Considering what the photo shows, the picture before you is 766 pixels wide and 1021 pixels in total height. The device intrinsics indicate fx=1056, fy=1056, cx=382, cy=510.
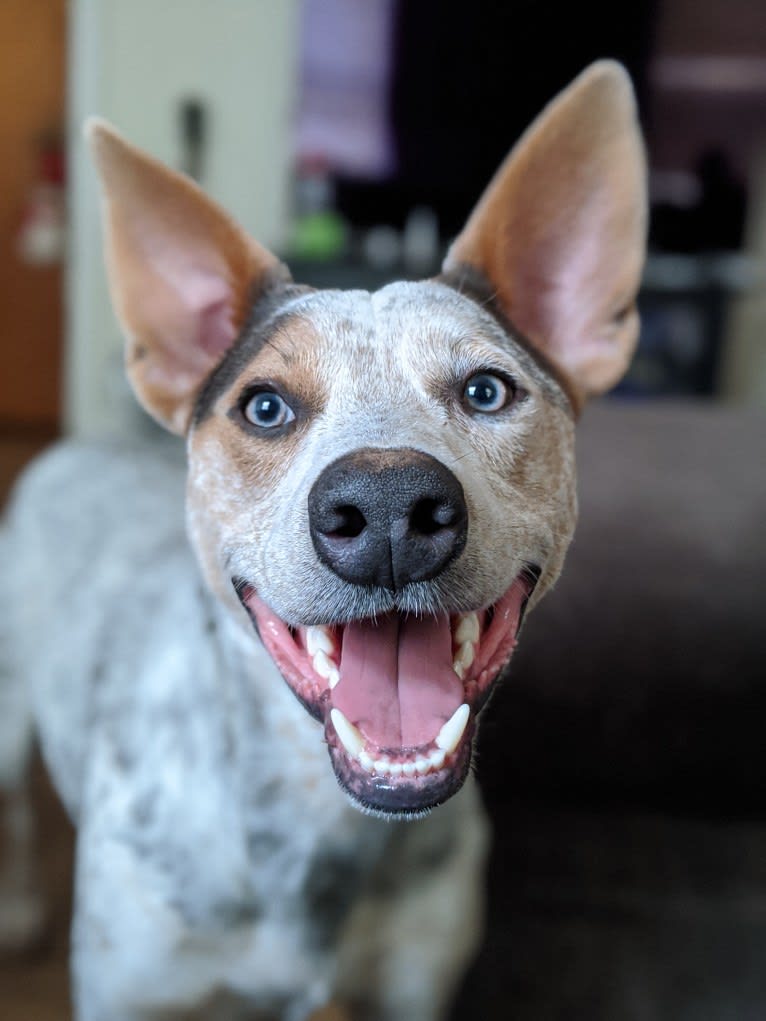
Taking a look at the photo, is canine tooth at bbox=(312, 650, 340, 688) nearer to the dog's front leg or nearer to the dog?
the dog

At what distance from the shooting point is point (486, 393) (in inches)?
48.3

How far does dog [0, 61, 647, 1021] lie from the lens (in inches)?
40.4

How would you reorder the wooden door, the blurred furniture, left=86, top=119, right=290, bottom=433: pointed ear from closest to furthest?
left=86, top=119, right=290, bottom=433: pointed ear < the blurred furniture < the wooden door

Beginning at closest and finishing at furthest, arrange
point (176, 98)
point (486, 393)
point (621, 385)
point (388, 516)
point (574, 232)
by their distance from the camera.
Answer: point (388, 516) < point (486, 393) < point (574, 232) < point (621, 385) < point (176, 98)

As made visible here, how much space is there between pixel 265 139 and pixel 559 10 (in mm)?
1863

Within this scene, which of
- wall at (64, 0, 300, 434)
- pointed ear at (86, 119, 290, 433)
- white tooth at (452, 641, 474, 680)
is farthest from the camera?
wall at (64, 0, 300, 434)

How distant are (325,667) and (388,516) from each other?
0.23m

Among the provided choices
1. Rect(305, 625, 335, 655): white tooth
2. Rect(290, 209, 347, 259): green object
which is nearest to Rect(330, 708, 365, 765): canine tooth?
Rect(305, 625, 335, 655): white tooth

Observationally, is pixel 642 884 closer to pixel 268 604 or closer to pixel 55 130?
pixel 268 604

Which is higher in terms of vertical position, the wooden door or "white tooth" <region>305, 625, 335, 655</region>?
"white tooth" <region>305, 625, 335, 655</region>

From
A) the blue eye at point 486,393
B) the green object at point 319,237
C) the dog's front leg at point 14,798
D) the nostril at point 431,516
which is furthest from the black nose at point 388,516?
the green object at point 319,237

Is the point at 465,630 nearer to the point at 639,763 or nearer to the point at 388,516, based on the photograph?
the point at 388,516

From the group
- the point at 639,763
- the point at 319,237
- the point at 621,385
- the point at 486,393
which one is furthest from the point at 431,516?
the point at 319,237

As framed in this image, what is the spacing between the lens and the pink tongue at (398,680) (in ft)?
3.37
